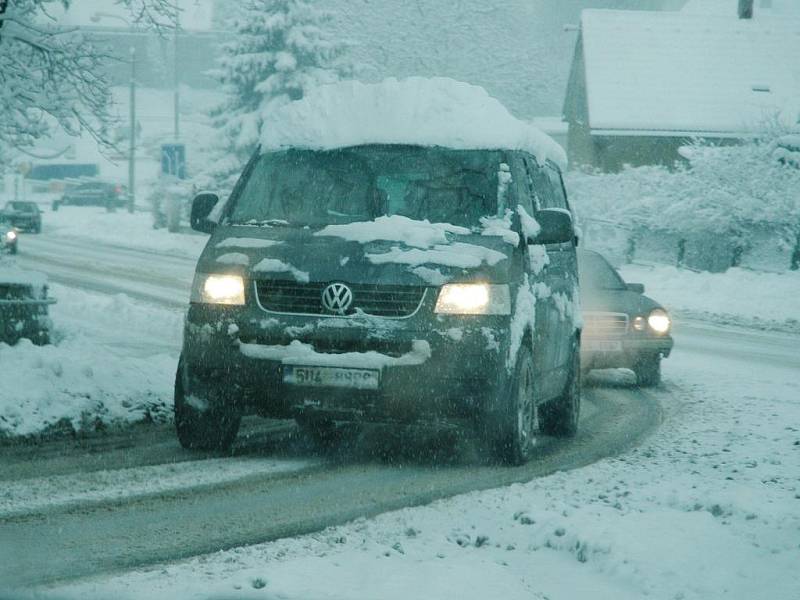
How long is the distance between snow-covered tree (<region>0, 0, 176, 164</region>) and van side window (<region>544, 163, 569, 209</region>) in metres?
4.52

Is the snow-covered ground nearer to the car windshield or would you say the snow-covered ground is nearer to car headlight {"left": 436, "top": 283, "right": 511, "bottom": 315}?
car headlight {"left": 436, "top": 283, "right": 511, "bottom": 315}

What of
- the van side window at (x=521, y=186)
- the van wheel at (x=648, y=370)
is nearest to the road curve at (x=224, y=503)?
the van side window at (x=521, y=186)

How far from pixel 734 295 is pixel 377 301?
64.4 ft

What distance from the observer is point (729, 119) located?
156 feet

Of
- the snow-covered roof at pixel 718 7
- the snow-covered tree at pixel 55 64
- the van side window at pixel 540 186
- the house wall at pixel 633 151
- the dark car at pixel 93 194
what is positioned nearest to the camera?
the van side window at pixel 540 186

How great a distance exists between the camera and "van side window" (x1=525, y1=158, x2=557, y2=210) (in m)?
8.91

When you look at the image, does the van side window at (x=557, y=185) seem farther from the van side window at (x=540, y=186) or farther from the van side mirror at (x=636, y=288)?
Answer: the van side mirror at (x=636, y=288)

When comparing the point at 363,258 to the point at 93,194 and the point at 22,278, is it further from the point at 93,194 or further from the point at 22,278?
the point at 93,194

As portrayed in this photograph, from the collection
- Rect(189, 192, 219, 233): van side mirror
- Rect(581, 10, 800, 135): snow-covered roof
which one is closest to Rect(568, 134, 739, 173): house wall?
Rect(581, 10, 800, 135): snow-covered roof

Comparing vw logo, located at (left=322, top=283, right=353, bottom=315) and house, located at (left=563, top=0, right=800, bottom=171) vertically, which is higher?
house, located at (left=563, top=0, right=800, bottom=171)

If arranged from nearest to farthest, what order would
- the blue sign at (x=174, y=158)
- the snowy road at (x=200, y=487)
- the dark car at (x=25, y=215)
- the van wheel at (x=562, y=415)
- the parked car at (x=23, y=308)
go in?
the snowy road at (x=200, y=487)
the van wheel at (x=562, y=415)
the parked car at (x=23, y=308)
the blue sign at (x=174, y=158)
the dark car at (x=25, y=215)

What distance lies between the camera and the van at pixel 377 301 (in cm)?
728

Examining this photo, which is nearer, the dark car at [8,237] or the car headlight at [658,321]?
the car headlight at [658,321]

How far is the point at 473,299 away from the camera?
24.1 ft
